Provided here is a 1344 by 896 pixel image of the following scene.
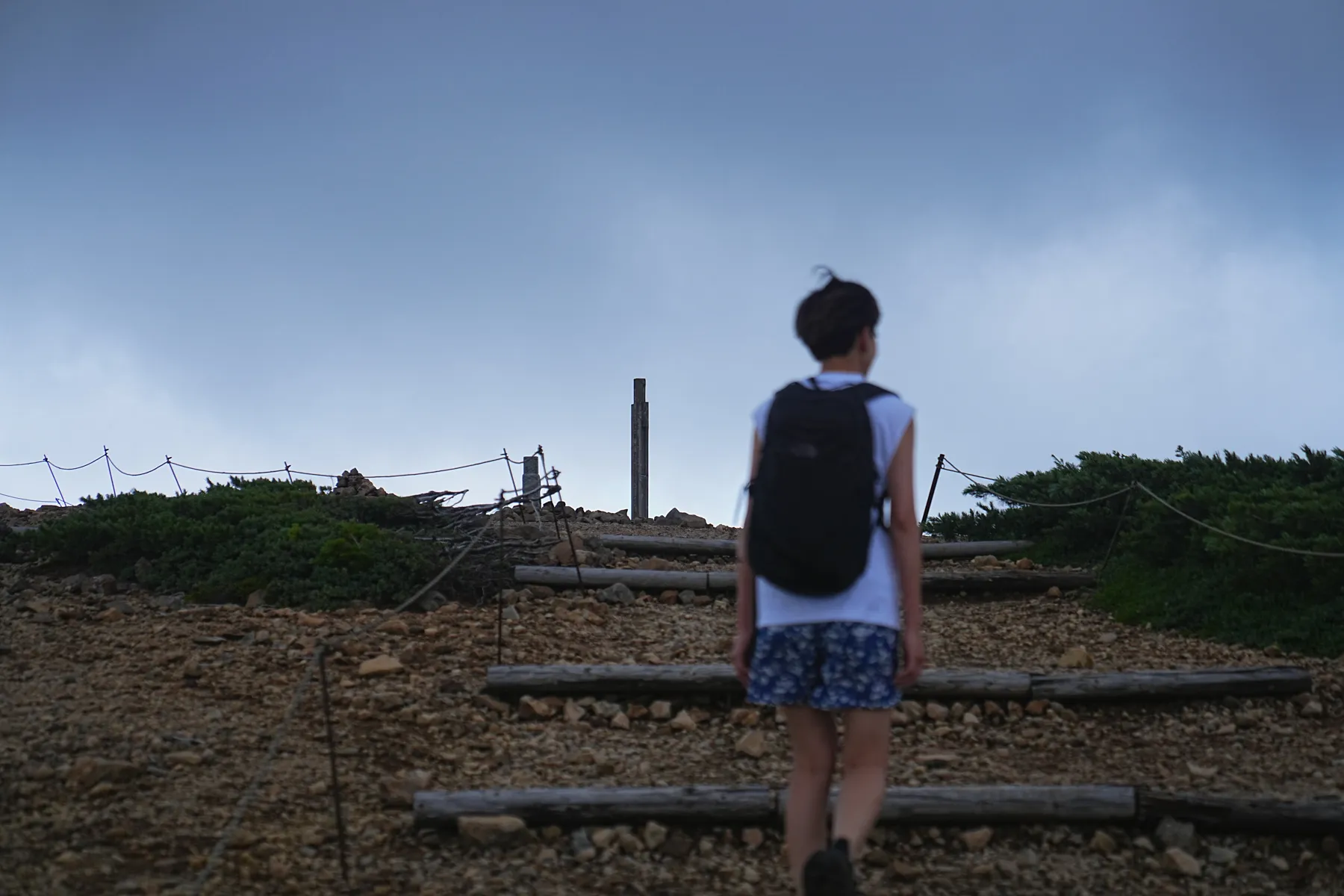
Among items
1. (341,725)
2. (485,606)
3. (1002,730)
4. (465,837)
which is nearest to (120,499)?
(485,606)

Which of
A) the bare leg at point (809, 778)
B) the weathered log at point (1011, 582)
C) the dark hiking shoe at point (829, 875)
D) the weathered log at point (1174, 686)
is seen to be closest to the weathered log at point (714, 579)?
the weathered log at point (1011, 582)

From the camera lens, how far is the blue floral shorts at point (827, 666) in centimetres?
318

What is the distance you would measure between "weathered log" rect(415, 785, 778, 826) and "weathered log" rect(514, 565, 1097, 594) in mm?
3970

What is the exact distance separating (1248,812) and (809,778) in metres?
2.51

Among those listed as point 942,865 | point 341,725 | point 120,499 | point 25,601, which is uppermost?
point 120,499

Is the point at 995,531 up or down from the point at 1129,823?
up

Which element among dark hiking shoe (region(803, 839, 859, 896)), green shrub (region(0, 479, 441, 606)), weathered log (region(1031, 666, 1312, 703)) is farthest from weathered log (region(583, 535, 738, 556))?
dark hiking shoe (region(803, 839, 859, 896))

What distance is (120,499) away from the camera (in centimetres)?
1109

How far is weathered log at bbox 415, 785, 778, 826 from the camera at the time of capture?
4.93m

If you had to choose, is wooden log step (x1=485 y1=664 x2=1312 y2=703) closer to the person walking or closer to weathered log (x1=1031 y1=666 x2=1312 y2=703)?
weathered log (x1=1031 y1=666 x2=1312 y2=703)

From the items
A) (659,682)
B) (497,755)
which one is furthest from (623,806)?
(659,682)

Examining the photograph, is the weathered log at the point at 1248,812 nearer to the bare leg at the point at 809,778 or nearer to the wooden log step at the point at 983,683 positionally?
the wooden log step at the point at 983,683

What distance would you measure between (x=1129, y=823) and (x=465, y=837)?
2.75m

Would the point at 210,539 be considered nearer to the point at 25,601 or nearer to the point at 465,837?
the point at 25,601
